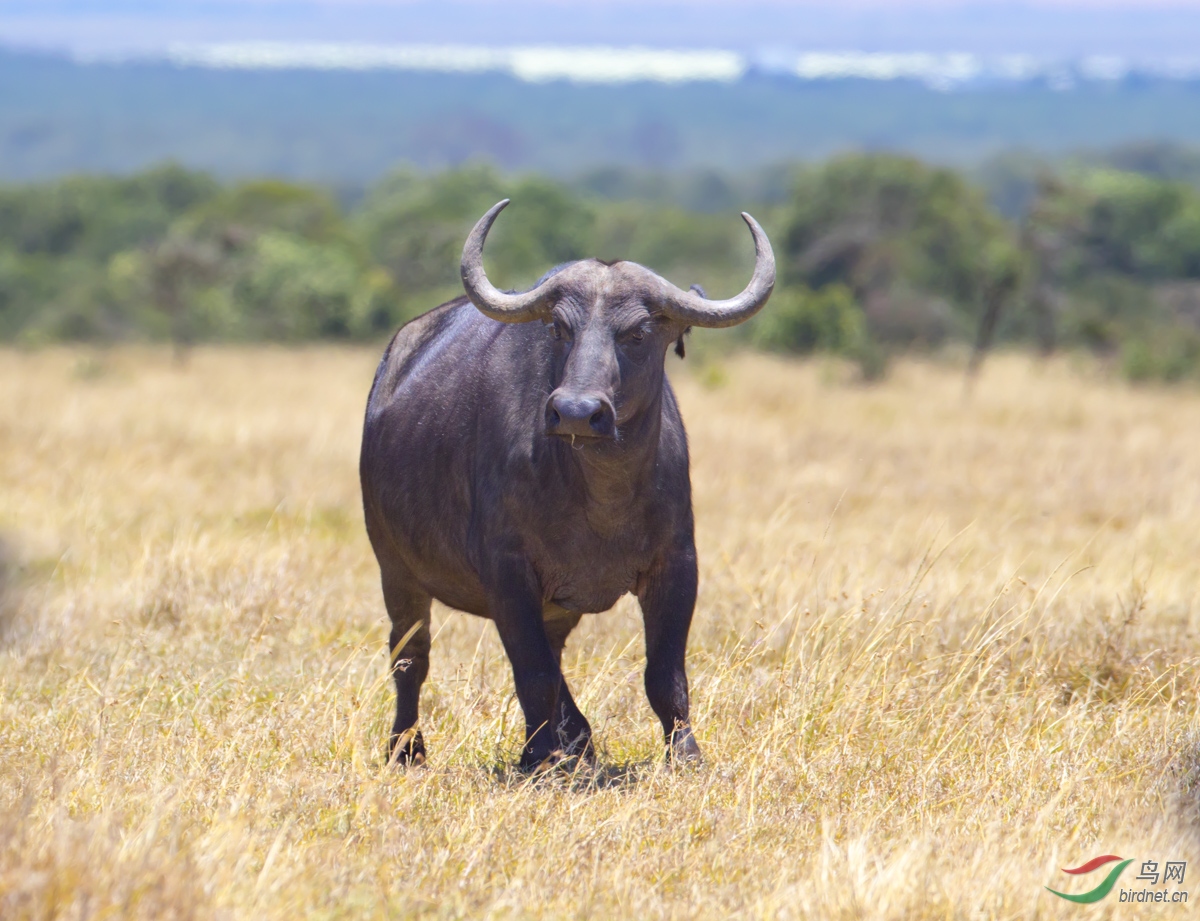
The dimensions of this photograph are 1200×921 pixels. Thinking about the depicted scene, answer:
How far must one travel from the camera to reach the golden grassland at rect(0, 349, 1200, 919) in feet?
13.3

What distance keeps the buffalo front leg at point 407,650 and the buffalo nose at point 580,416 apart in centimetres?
146

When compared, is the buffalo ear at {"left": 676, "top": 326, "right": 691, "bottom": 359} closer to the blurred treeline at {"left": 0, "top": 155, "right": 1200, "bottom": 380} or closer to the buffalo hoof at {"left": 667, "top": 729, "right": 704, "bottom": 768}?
the buffalo hoof at {"left": 667, "top": 729, "right": 704, "bottom": 768}

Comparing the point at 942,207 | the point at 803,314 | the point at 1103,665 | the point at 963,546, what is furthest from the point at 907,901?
the point at 942,207

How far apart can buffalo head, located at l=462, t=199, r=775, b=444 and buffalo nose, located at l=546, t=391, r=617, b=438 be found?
4.6 inches

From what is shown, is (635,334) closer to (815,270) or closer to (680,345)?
(680,345)

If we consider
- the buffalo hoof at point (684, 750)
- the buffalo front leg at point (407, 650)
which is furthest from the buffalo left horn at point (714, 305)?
the buffalo front leg at point (407, 650)

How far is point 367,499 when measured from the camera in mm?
6398

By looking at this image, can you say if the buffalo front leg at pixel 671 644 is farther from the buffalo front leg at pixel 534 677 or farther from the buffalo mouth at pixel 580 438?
the buffalo mouth at pixel 580 438

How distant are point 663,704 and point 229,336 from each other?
29.3 m

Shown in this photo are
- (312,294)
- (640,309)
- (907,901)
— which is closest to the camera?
(907,901)

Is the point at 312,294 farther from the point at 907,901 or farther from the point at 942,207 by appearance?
the point at 907,901

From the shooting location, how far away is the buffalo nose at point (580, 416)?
460 centimetres

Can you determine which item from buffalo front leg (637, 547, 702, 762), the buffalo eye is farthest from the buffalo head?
buffalo front leg (637, 547, 702, 762)

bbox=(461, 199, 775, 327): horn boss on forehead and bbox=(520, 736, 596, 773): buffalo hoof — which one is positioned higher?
bbox=(461, 199, 775, 327): horn boss on forehead
